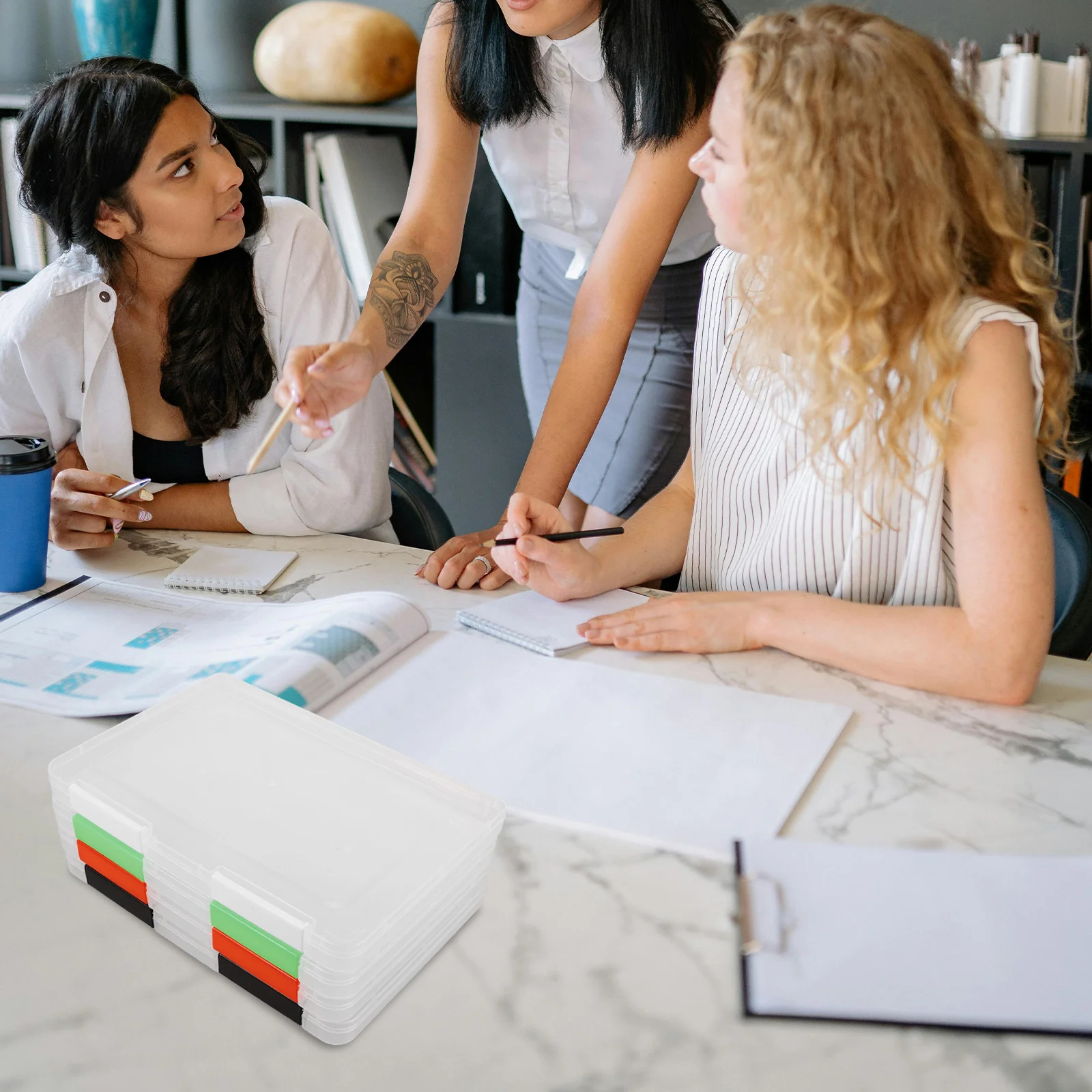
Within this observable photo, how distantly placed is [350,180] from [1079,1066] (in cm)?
233

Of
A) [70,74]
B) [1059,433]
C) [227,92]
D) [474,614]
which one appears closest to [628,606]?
[474,614]

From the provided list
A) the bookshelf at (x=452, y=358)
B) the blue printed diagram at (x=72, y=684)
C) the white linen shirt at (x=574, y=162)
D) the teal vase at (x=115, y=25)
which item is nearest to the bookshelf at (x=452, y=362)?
the bookshelf at (x=452, y=358)

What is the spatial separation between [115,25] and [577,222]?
1484 millimetres

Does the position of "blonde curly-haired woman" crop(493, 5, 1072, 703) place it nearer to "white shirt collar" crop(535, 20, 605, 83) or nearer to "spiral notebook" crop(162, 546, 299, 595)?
"spiral notebook" crop(162, 546, 299, 595)

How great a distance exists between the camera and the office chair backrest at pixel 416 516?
64.9 inches

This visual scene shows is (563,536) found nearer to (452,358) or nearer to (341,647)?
(341,647)

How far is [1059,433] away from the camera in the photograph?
1148 millimetres

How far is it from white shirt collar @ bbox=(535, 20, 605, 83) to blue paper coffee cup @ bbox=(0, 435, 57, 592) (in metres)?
0.86

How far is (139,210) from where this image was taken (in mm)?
1529

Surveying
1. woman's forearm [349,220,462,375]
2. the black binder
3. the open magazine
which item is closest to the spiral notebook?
the open magazine

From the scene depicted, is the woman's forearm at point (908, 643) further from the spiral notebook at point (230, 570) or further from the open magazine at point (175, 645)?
the spiral notebook at point (230, 570)

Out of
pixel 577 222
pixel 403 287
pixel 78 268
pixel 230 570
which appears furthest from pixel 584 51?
pixel 230 570

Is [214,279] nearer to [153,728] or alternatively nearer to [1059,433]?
[153,728]

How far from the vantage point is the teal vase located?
262cm
